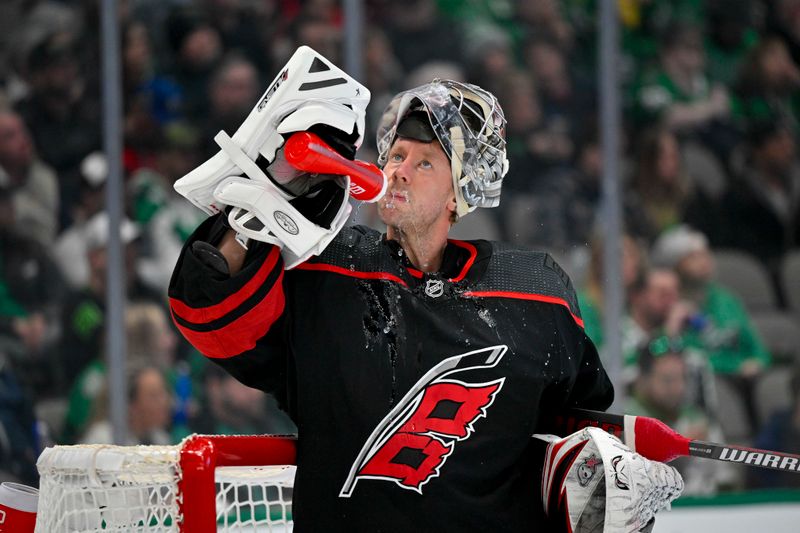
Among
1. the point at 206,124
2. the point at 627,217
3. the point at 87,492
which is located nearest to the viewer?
the point at 87,492

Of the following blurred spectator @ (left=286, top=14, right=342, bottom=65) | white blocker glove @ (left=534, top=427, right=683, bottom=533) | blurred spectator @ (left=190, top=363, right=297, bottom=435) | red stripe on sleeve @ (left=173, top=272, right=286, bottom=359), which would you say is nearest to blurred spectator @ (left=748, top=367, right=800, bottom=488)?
blurred spectator @ (left=190, top=363, right=297, bottom=435)

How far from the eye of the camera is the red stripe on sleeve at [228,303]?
4.76 ft

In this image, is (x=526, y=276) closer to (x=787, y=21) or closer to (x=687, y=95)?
(x=687, y=95)

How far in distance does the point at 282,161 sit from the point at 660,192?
109 inches

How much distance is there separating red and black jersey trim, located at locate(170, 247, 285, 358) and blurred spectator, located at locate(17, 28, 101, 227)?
2.08 metres

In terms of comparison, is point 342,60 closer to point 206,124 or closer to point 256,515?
point 206,124

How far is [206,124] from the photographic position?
12.0 feet

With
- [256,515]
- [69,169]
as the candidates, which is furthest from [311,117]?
[69,169]

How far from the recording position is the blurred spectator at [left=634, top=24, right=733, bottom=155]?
4031 mm

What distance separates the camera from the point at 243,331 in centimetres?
150

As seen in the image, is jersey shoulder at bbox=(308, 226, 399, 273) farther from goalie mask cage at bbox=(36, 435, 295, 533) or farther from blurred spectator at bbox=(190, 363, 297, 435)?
blurred spectator at bbox=(190, 363, 297, 435)

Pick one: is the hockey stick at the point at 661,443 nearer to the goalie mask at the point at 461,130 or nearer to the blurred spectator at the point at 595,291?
the goalie mask at the point at 461,130

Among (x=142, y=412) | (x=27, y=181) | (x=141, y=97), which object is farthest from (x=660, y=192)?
(x=27, y=181)

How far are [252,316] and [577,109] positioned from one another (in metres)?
2.59
